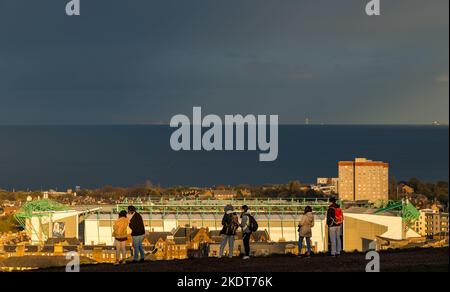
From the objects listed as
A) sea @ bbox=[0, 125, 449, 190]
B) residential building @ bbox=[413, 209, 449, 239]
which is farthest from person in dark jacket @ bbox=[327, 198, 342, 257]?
sea @ bbox=[0, 125, 449, 190]

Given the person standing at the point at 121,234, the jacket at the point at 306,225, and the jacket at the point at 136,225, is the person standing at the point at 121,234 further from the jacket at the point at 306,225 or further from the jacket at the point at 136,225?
the jacket at the point at 306,225

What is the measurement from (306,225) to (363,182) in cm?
3038

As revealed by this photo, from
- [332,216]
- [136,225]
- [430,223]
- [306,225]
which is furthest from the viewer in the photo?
[430,223]

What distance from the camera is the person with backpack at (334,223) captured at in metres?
11.6

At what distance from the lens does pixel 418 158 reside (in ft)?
385

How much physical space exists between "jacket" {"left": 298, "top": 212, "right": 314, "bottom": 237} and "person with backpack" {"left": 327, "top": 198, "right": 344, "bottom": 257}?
37 centimetres

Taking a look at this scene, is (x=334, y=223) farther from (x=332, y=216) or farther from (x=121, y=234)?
(x=121, y=234)

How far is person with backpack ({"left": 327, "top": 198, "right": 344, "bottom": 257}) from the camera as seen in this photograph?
1164cm

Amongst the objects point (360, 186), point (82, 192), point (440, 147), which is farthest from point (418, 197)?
point (440, 147)

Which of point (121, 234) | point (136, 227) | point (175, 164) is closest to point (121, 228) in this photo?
point (121, 234)

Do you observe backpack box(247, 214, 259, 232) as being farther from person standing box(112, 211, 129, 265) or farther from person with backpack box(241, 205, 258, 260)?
person standing box(112, 211, 129, 265)

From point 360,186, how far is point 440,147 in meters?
110

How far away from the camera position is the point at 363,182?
41812mm

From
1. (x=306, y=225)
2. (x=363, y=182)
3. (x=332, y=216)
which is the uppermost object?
(x=332, y=216)
